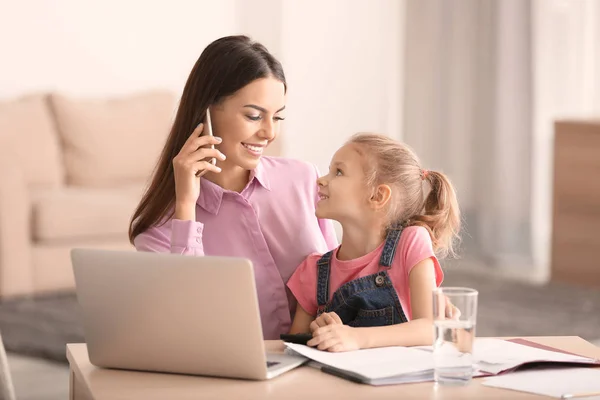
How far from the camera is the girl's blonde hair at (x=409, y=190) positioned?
207cm

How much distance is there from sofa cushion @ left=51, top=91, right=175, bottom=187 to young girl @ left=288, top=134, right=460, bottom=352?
11.6ft

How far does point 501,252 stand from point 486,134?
70 centimetres

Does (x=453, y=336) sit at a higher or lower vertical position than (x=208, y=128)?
lower

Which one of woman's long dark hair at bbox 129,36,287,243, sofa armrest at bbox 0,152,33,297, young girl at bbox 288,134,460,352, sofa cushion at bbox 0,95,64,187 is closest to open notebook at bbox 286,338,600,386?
young girl at bbox 288,134,460,352

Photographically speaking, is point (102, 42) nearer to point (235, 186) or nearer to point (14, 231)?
point (14, 231)

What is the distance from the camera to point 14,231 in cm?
495

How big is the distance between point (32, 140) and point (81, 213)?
501 millimetres

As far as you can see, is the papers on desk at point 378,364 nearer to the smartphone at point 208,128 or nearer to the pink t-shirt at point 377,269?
the pink t-shirt at point 377,269

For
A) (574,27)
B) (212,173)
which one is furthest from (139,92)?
(212,173)

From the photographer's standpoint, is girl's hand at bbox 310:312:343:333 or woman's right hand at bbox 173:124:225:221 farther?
woman's right hand at bbox 173:124:225:221

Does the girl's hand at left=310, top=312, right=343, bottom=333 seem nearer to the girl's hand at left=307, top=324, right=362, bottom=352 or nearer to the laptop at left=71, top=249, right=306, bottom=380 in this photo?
the girl's hand at left=307, top=324, right=362, bottom=352

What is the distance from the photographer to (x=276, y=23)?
21.9ft

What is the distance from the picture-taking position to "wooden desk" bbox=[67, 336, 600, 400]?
1.47 meters

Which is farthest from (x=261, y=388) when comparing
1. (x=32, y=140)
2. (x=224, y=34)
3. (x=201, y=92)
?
(x=224, y=34)
